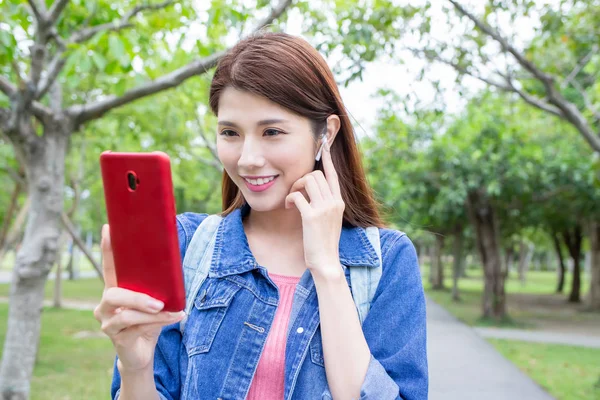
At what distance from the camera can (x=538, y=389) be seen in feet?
28.4

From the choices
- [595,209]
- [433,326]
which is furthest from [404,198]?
[595,209]

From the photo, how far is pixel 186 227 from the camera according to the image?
6.45 feet

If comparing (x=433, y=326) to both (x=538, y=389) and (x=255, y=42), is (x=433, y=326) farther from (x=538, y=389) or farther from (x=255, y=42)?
(x=255, y=42)

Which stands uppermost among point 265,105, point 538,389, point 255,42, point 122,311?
point 255,42

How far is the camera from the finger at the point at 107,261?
1545 millimetres

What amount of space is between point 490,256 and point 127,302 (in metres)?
17.4

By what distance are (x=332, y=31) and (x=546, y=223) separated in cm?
1967

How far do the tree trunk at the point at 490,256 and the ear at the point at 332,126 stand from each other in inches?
628

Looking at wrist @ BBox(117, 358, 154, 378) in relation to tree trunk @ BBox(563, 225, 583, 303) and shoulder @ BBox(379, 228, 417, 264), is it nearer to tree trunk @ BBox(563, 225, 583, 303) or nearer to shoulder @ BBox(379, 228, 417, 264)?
shoulder @ BBox(379, 228, 417, 264)

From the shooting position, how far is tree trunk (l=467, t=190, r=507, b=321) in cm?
1752

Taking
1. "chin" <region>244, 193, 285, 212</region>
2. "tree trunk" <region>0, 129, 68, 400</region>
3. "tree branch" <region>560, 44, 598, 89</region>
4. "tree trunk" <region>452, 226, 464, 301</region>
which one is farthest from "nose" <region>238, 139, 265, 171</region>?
"tree trunk" <region>452, 226, 464, 301</region>

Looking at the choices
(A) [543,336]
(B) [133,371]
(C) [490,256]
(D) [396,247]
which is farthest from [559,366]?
(B) [133,371]

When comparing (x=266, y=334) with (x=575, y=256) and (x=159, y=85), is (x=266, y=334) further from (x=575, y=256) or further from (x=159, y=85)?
(x=575, y=256)

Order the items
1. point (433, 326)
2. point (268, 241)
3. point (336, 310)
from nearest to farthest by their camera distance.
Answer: point (336, 310) < point (268, 241) < point (433, 326)
